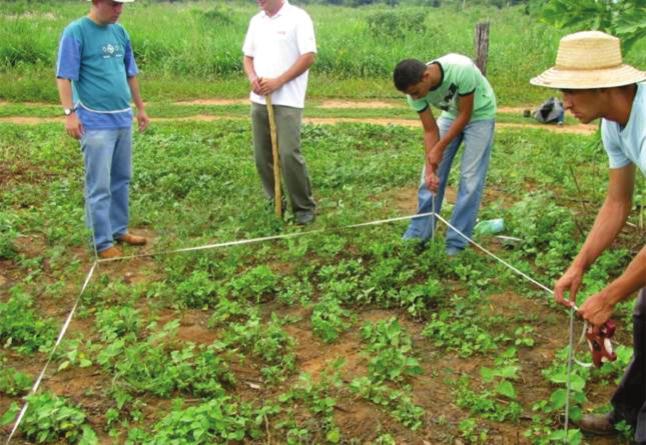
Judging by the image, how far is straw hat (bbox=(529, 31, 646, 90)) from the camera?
277cm

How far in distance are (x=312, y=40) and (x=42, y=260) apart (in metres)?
2.61

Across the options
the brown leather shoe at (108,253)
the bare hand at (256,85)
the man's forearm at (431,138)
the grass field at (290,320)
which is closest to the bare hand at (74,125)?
the brown leather shoe at (108,253)

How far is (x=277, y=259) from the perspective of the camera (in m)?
5.36

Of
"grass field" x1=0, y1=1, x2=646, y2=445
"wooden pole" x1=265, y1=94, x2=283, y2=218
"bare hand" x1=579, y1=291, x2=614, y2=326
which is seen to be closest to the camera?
"bare hand" x1=579, y1=291, x2=614, y2=326

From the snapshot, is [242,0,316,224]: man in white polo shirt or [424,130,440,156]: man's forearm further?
[242,0,316,224]: man in white polo shirt

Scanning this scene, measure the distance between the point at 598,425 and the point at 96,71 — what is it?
3.77m

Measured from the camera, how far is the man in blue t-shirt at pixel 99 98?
192 inches

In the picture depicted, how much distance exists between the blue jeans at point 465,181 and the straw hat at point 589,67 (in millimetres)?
1943

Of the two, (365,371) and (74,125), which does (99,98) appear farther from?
(365,371)

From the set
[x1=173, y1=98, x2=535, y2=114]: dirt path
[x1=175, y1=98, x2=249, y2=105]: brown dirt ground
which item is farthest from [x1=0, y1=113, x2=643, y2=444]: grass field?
[x1=175, y1=98, x2=249, y2=105]: brown dirt ground

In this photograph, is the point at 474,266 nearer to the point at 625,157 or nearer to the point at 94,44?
the point at 625,157

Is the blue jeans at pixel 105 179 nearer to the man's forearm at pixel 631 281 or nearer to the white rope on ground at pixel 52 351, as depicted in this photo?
the white rope on ground at pixel 52 351

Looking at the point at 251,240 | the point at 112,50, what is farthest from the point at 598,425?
the point at 112,50

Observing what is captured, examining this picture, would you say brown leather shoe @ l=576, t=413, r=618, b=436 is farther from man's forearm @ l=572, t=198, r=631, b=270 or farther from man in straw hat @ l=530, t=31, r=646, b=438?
man's forearm @ l=572, t=198, r=631, b=270
